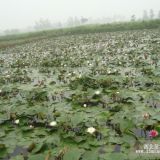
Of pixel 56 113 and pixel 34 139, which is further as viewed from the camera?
pixel 56 113

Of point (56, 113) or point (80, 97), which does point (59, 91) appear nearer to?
point (80, 97)

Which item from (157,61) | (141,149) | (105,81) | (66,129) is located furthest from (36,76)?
(141,149)

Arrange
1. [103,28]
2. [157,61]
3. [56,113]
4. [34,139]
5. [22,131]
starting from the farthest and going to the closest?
1. [103,28]
2. [157,61]
3. [56,113]
4. [22,131]
5. [34,139]

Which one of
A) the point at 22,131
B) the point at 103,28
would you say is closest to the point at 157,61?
the point at 22,131

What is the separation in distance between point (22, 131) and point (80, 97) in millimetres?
1788

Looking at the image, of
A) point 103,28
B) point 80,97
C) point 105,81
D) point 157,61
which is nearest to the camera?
point 80,97

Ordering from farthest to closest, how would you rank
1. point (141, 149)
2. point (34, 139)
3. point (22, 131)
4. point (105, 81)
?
point (105, 81), point (22, 131), point (34, 139), point (141, 149)

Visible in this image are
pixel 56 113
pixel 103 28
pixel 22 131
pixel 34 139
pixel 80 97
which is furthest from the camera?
pixel 103 28

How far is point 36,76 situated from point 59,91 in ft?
10.2

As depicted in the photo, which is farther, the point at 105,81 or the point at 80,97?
the point at 105,81

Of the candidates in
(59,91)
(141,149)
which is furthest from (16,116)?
(141,149)

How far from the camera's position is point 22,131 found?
4902mm

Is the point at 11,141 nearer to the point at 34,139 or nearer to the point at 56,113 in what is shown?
the point at 34,139

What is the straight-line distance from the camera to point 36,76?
1021 cm
